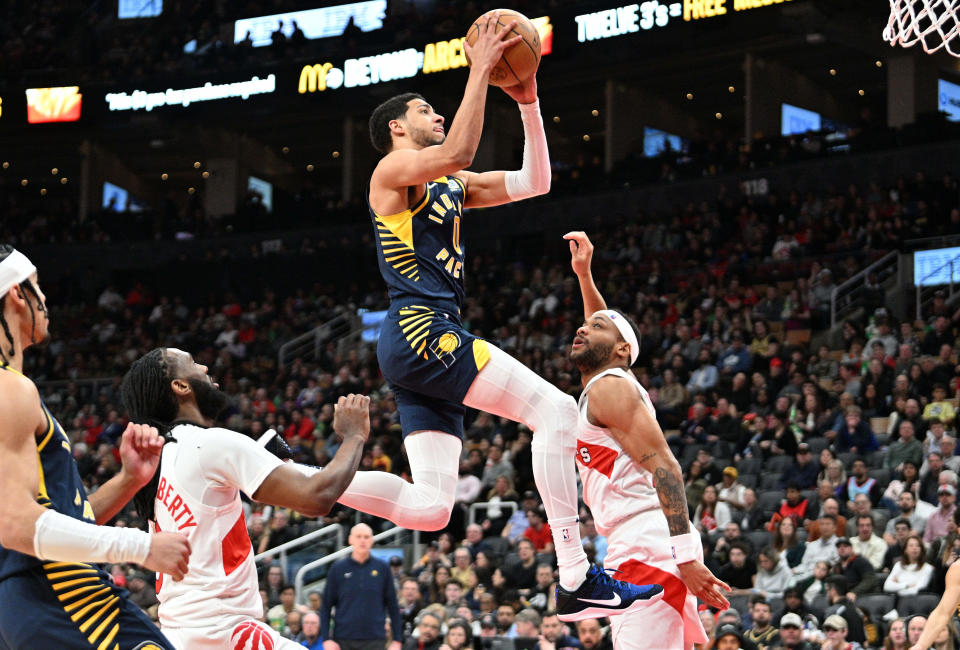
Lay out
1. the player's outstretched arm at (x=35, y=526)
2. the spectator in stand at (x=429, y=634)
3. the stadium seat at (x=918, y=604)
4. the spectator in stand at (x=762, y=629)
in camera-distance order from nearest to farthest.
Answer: the player's outstretched arm at (x=35, y=526)
the spectator in stand at (x=762, y=629)
the stadium seat at (x=918, y=604)
the spectator in stand at (x=429, y=634)

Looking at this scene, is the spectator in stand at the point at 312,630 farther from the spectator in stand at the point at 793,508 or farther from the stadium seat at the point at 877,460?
the stadium seat at the point at 877,460

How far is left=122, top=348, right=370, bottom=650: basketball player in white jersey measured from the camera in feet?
14.7

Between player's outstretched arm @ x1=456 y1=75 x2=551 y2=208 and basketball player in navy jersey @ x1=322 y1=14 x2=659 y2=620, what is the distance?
101 mm

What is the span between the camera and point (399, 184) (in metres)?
5.73

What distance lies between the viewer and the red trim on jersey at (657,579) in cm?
586

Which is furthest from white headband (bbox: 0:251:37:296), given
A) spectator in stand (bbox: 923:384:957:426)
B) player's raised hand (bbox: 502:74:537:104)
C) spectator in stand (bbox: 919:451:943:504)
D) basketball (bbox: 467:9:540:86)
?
spectator in stand (bbox: 923:384:957:426)

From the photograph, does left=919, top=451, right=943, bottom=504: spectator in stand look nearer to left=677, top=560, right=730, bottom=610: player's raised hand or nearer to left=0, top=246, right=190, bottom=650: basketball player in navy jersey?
left=677, top=560, right=730, bottom=610: player's raised hand

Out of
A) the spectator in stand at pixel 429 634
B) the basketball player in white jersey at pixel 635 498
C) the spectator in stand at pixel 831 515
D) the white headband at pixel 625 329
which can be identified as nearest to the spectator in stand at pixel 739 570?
the spectator in stand at pixel 831 515

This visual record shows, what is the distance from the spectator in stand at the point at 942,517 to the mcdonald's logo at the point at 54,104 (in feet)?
84.7

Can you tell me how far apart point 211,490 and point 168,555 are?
0.68 metres

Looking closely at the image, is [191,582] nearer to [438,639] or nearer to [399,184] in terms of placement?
[399,184]

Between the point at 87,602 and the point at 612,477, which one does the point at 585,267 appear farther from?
the point at 87,602

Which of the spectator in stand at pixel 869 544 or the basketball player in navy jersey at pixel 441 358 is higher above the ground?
the basketball player in navy jersey at pixel 441 358

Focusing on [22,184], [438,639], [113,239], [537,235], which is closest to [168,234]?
[113,239]
